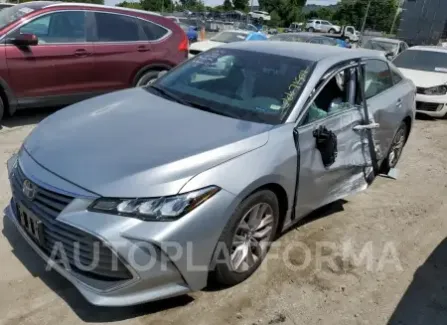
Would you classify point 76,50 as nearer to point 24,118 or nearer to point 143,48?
point 143,48

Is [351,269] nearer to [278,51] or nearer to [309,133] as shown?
[309,133]

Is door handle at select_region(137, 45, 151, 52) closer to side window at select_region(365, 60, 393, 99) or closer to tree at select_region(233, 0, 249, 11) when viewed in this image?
side window at select_region(365, 60, 393, 99)

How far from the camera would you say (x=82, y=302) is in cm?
269

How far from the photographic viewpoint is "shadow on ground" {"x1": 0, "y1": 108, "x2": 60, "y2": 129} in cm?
606

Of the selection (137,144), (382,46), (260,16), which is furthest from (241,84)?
(260,16)

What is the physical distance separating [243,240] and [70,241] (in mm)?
1114

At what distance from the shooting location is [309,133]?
3250mm

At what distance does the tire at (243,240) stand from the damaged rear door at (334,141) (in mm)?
328

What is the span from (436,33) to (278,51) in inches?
1247

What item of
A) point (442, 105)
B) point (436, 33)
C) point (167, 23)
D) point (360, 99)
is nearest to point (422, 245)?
point (360, 99)

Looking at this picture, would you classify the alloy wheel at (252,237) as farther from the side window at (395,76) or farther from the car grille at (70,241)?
the side window at (395,76)

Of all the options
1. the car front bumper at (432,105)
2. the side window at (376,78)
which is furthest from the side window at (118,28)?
the car front bumper at (432,105)

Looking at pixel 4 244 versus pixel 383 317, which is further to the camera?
pixel 4 244

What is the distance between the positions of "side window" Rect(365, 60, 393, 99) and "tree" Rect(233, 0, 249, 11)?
63.9 m
